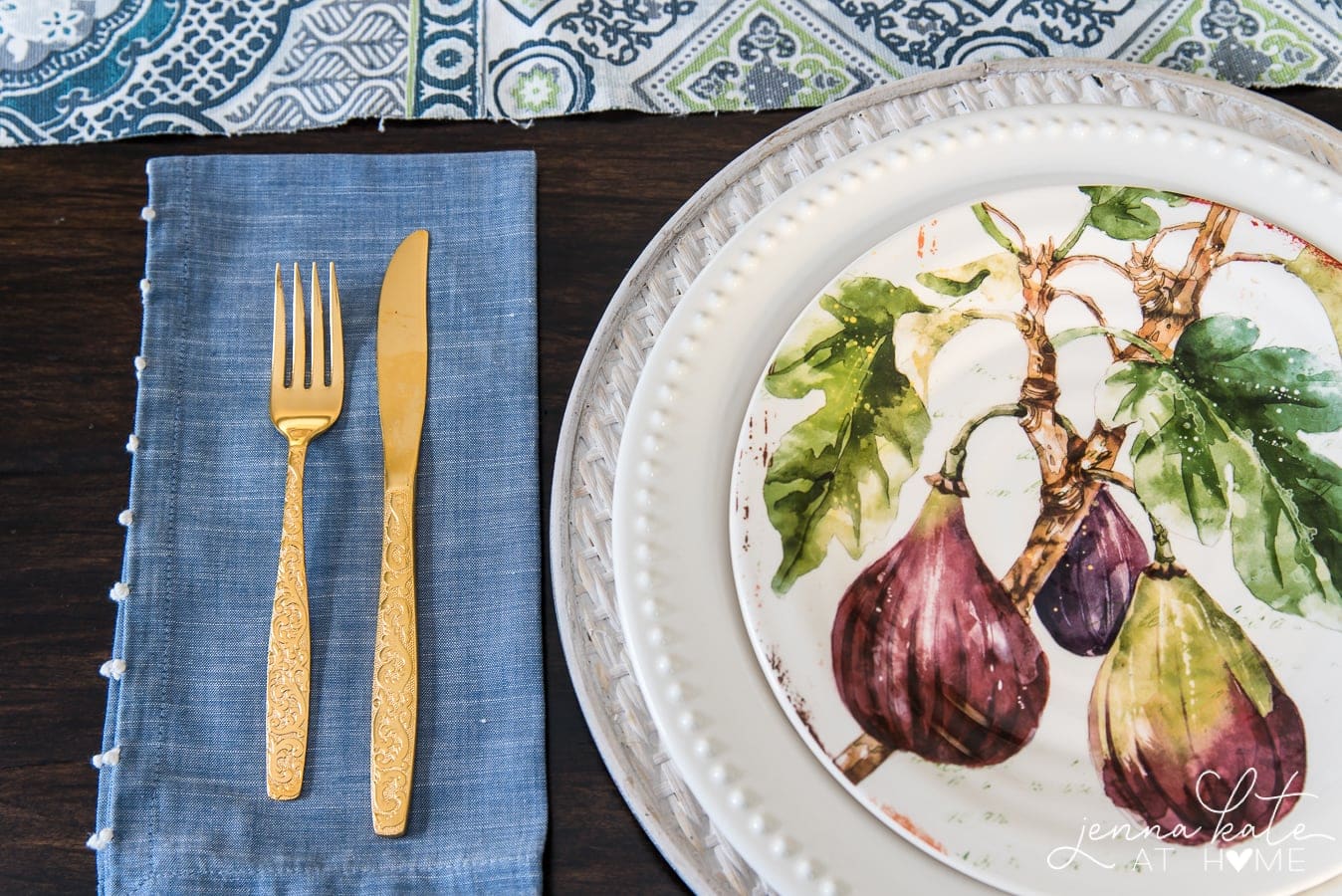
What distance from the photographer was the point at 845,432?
52 centimetres

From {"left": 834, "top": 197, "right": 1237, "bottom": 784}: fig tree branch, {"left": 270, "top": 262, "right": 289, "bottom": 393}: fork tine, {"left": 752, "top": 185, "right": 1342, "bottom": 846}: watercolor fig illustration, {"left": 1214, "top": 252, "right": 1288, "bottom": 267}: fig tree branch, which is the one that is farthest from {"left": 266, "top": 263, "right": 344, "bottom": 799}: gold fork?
{"left": 1214, "top": 252, "right": 1288, "bottom": 267}: fig tree branch

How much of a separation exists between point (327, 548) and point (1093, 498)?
0.42 meters

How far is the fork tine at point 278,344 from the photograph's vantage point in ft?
1.96

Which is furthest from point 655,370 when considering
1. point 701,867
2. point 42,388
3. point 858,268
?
point 42,388

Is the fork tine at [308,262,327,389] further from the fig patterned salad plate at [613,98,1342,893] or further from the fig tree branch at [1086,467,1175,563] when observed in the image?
the fig tree branch at [1086,467,1175,563]

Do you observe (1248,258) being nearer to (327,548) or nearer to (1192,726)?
(1192,726)

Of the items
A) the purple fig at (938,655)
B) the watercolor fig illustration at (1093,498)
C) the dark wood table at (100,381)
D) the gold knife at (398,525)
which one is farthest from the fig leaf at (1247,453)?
the gold knife at (398,525)

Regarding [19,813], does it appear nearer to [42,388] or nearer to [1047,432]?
[42,388]

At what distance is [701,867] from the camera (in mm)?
485

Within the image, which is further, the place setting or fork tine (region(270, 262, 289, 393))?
fork tine (region(270, 262, 289, 393))

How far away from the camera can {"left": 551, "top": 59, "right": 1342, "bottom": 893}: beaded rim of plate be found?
50cm

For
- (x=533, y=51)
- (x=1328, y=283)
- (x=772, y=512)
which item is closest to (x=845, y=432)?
(x=772, y=512)

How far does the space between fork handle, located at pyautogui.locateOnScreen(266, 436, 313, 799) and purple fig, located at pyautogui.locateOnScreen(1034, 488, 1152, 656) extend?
1.26ft

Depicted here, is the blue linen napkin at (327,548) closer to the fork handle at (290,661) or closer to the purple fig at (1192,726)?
the fork handle at (290,661)
